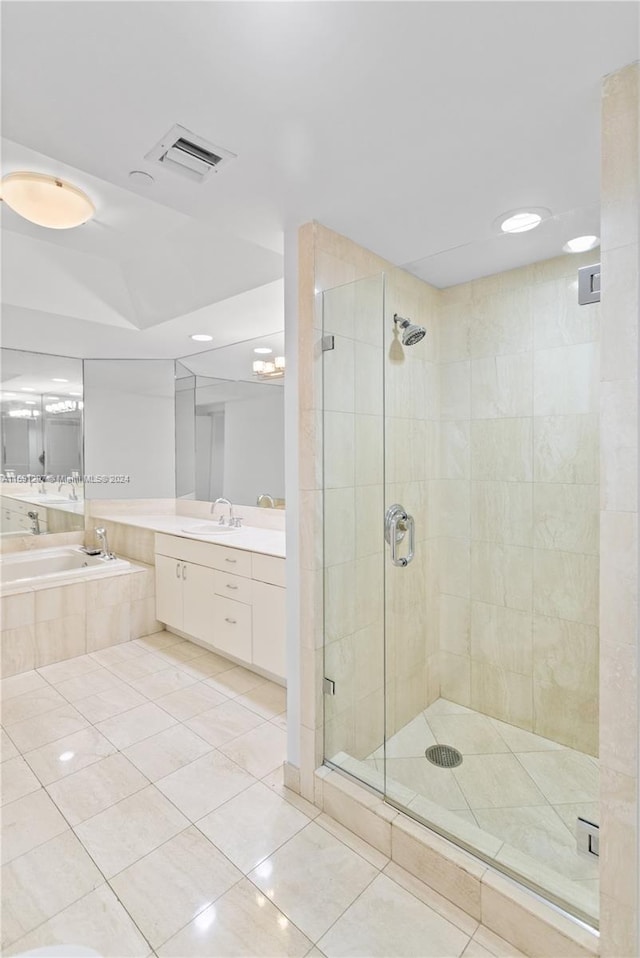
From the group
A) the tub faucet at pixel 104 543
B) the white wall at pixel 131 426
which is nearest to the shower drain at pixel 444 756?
the tub faucet at pixel 104 543

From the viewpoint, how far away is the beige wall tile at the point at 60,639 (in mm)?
3137

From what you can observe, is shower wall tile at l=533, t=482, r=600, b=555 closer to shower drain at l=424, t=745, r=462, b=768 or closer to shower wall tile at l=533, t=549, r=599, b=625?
shower wall tile at l=533, t=549, r=599, b=625

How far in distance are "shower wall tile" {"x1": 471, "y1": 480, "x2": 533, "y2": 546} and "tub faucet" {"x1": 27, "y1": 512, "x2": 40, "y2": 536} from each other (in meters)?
3.70

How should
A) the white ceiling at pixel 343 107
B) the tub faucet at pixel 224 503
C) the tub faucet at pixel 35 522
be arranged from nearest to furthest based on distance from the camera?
the white ceiling at pixel 343 107, the tub faucet at pixel 224 503, the tub faucet at pixel 35 522

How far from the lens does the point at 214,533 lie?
11.3 ft

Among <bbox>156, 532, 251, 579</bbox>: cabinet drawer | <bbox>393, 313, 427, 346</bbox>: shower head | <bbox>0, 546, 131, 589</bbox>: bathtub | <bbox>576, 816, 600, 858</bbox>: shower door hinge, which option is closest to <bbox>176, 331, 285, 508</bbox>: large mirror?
<bbox>156, 532, 251, 579</bbox>: cabinet drawer

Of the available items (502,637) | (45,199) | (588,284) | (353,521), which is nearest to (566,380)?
(588,284)

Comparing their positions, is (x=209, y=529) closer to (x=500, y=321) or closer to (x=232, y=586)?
(x=232, y=586)

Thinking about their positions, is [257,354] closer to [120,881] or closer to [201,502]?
[201,502]

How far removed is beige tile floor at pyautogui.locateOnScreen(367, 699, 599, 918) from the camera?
1.39 metres

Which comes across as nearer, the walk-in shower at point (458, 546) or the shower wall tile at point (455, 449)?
the walk-in shower at point (458, 546)

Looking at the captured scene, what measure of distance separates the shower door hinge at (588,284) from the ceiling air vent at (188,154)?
1.13 m

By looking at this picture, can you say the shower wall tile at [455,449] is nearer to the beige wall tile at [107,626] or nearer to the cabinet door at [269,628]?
the cabinet door at [269,628]

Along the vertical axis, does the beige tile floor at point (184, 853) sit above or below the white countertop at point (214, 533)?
below
